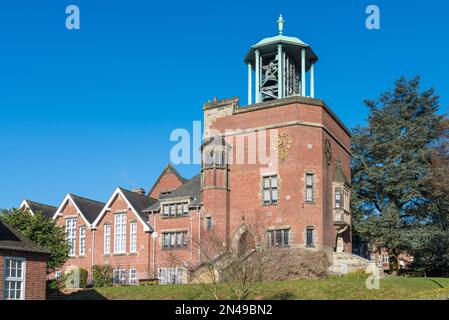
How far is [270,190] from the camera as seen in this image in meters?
44.1

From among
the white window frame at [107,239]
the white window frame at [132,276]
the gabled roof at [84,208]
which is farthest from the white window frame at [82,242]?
the white window frame at [132,276]

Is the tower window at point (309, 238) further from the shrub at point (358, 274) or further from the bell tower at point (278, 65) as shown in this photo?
the bell tower at point (278, 65)

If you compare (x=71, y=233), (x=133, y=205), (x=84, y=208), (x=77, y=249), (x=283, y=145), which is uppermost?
(x=283, y=145)

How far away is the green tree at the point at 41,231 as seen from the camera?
4175 cm

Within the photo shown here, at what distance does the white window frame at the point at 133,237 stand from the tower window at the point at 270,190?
13.2 metres

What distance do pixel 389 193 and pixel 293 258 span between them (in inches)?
623

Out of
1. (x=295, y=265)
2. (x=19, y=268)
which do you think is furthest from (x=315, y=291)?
(x=19, y=268)

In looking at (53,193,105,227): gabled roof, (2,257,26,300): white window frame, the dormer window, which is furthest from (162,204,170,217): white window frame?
(2,257,26,300): white window frame

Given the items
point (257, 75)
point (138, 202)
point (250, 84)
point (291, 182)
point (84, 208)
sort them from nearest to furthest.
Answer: point (291, 182) → point (257, 75) → point (250, 84) → point (138, 202) → point (84, 208)

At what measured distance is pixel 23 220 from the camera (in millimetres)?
42031

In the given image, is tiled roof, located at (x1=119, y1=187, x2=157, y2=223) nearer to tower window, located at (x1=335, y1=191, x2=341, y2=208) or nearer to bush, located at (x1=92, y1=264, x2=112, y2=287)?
bush, located at (x1=92, y1=264, x2=112, y2=287)

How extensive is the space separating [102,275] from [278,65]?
2282 centimetres

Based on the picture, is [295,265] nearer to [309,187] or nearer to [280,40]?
[309,187]
